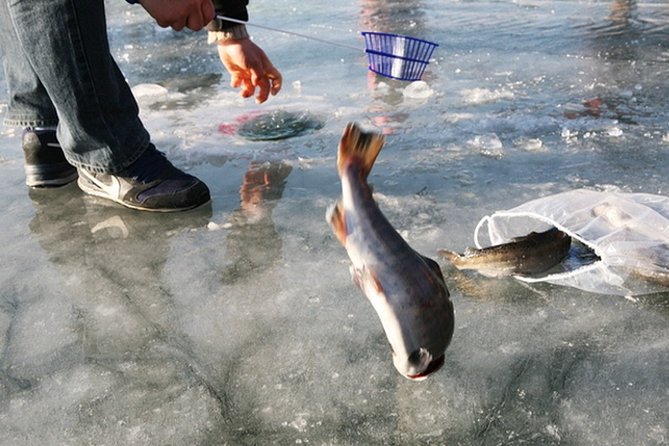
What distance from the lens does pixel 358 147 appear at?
1711 millimetres

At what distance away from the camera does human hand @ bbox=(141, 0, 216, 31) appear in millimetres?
2787

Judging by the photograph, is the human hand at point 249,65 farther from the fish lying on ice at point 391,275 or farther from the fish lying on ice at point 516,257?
the fish lying on ice at point 391,275

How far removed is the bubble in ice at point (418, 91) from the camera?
4.58 metres

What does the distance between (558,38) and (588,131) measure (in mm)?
2530

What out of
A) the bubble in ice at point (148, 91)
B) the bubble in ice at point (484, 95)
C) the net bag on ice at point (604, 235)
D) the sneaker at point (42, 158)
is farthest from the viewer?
the bubble in ice at point (148, 91)

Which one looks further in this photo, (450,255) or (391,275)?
(450,255)

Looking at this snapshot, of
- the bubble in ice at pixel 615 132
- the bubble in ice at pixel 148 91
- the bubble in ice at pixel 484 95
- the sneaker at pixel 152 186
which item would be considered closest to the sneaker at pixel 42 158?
the sneaker at pixel 152 186

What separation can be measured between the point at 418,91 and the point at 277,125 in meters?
1.06

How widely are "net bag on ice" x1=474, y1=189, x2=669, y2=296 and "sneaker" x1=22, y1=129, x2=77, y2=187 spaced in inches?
87.3

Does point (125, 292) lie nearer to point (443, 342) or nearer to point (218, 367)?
point (218, 367)

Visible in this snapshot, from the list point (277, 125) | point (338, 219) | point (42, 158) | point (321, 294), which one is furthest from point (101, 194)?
point (338, 219)

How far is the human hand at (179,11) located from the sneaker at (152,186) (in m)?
0.67

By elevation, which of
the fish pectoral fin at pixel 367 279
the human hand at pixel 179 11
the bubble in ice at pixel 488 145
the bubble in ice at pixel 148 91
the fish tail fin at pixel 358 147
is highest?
the human hand at pixel 179 11

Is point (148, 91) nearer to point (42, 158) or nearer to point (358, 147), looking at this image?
point (42, 158)
